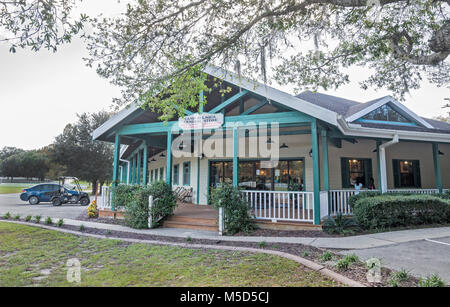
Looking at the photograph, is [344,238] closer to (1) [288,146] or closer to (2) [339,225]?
(2) [339,225]

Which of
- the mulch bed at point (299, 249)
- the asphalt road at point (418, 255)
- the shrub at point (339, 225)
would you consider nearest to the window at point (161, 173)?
the mulch bed at point (299, 249)

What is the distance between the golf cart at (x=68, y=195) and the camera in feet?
51.9

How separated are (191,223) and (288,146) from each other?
497 centimetres

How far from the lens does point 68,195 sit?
1633cm

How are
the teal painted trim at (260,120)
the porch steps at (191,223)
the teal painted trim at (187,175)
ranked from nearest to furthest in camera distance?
the teal painted trim at (260,120)
the porch steps at (191,223)
the teal painted trim at (187,175)

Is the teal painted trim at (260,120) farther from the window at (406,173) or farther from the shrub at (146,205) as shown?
the window at (406,173)

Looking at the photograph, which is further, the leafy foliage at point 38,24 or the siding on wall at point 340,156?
the siding on wall at point 340,156

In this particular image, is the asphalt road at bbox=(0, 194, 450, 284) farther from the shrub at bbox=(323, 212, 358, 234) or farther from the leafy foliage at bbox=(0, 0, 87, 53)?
the leafy foliage at bbox=(0, 0, 87, 53)

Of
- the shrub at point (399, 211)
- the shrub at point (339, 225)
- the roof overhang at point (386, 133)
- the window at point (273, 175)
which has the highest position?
the roof overhang at point (386, 133)

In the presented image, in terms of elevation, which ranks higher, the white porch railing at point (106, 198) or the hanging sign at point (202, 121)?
the hanging sign at point (202, 121)

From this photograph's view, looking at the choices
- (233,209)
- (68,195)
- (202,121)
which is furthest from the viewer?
(68,195)

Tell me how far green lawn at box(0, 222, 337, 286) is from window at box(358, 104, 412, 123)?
823 centimetres

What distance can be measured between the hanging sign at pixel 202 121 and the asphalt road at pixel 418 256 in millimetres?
4979

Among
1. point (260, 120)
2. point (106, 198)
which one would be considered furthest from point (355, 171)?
point (106, 198)
